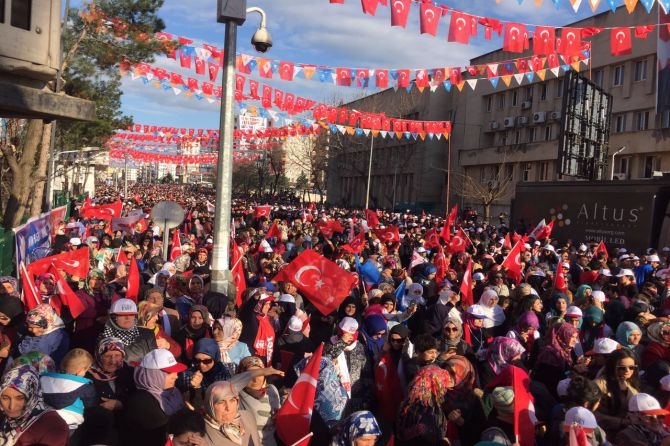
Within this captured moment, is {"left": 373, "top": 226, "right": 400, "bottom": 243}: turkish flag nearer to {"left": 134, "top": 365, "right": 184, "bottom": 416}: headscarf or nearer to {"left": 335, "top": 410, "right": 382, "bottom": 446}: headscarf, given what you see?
{"left": 134, "top": 365, "right": 184, "bottom": 416}: headscarf

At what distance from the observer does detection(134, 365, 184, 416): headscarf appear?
3.94 m

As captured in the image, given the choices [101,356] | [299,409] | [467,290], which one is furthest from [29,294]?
[467,290]

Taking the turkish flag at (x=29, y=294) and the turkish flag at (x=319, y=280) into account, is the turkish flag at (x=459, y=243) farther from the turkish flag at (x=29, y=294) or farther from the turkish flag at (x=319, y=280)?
the turkish flag at (x=29, y=294)

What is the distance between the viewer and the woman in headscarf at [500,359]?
4984 mm

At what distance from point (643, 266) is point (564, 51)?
5.78 metres

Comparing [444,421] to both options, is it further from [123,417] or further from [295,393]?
[123,417]

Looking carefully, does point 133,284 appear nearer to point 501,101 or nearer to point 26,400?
point 26,400

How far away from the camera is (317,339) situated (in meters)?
7.07

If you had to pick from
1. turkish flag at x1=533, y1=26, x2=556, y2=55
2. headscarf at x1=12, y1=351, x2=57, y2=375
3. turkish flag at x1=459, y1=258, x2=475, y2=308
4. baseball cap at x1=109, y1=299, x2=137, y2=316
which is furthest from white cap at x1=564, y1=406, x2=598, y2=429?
turkish flag at x1=533, y1=26, x2=556, y2=55

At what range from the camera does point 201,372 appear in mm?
4516

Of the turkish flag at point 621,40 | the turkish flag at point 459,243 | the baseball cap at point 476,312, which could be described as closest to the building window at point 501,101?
the turkish flag at point 621,40

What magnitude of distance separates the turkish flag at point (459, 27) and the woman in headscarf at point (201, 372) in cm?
992

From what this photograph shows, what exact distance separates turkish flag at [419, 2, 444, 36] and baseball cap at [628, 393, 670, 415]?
31.0 ft

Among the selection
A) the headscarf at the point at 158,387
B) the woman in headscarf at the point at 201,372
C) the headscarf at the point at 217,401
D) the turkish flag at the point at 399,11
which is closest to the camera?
the headscarf at the point at 217,401
